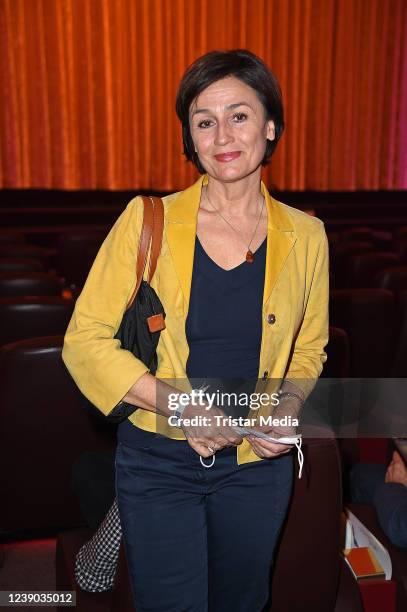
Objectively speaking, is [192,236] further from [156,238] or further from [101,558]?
[101,558]

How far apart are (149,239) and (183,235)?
0.25 feet

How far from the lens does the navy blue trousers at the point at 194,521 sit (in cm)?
135

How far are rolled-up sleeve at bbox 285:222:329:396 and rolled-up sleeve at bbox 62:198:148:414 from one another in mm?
361

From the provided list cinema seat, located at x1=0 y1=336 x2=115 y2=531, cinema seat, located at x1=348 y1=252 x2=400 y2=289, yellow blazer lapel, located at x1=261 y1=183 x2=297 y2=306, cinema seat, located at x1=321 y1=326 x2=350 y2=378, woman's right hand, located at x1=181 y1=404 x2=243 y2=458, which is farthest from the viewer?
cinema seat, located at x1=348 y1=252 x2=400 y2=289

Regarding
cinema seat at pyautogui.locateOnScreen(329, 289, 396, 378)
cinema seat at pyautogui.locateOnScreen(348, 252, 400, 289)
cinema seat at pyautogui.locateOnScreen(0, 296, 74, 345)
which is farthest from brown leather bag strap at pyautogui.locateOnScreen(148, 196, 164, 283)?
cinema seat at pyautogui.locateOnScreen(348, 252, 400, 289)

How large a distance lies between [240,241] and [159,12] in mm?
9348

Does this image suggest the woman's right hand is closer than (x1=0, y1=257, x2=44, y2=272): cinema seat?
Yes

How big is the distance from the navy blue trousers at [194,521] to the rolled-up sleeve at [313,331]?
0.18 metres

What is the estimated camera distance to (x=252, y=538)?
1.40m

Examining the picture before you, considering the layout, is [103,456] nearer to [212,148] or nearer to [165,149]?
[212,148]

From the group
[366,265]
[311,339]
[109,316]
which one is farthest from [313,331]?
[366,265]

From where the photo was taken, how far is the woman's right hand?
128 centimetres

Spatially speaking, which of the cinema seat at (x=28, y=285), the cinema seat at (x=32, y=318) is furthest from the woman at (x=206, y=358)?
the cinema seat at (x=28, y=285)

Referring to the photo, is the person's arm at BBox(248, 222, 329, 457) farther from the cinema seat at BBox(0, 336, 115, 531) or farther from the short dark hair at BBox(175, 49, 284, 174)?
the cinema seat at BBox(0, 336, 115, 531)
